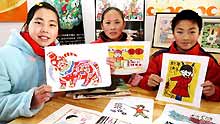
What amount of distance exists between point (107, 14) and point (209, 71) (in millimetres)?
775

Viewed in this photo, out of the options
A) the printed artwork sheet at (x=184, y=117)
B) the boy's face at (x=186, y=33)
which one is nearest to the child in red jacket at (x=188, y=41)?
the boy's face at (x=186, y=33)

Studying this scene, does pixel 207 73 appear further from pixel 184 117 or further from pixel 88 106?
pixel 88 106

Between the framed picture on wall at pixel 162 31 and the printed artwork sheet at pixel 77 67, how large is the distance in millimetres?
764

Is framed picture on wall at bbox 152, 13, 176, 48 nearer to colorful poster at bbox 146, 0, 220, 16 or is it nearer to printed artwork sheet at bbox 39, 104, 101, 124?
colorful poster at bbox 146, 0, 220, 16

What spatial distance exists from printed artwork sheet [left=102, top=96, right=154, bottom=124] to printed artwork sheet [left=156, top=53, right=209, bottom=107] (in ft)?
0.38

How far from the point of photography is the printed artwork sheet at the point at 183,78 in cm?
116

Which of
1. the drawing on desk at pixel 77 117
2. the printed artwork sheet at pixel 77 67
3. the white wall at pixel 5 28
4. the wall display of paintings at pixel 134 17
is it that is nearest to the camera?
the drawing on desk at pixel 77 117

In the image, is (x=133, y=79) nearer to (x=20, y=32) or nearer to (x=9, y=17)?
(x=20, y=32)

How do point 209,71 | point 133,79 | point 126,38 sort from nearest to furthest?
point 209,71, point 133,79, point 126,38

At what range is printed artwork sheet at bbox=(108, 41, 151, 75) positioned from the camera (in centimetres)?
140

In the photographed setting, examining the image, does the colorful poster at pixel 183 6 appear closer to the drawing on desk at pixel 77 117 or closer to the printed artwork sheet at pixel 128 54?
the printed artwork sheet at pixel 128 54

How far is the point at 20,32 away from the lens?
1234mm

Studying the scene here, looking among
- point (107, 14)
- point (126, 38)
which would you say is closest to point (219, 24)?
point (126, 38)

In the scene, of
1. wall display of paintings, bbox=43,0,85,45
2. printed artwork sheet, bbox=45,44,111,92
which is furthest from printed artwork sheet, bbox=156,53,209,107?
wall display of paintings, bbox=43,0,85,45
